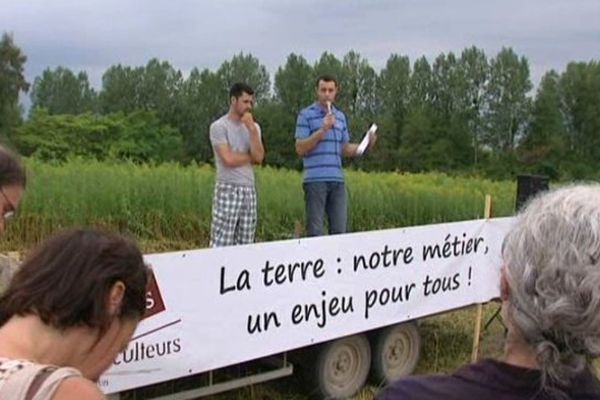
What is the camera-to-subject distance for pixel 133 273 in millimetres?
1570

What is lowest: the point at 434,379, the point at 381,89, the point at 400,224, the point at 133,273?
the point at 400,224

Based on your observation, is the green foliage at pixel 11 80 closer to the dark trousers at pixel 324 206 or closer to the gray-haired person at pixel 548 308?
the dark trousers at pixel 324 206

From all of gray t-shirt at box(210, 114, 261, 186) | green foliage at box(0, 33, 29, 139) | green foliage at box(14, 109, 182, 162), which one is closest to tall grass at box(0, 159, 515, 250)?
gray t-shirt at box(210, 114, 261, 186)

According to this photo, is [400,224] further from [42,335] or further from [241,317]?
[42,335]

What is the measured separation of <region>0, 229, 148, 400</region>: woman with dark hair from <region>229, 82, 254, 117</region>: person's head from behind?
4.68m

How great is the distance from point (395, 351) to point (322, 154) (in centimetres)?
176

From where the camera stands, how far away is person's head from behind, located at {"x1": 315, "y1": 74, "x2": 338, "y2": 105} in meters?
6.57

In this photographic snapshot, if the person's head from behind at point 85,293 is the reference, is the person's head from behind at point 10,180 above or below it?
above

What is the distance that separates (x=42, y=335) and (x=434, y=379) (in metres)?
0.71

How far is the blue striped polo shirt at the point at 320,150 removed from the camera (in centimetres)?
648

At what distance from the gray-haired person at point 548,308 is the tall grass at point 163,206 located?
7.81m

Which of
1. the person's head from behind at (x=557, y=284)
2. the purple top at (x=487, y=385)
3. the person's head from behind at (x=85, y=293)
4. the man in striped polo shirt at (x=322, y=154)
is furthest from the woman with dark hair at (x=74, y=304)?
the man in striped polo shirt at (x=322, y=154)

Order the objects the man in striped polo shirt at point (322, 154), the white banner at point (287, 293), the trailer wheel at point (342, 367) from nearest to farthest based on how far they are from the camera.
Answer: the white banner at point (287, 293) < the trailer wheel at point (342, 367) < the man in striped polo shirt at point (322, 154)

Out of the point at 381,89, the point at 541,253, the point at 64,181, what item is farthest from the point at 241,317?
the point at 381,89
